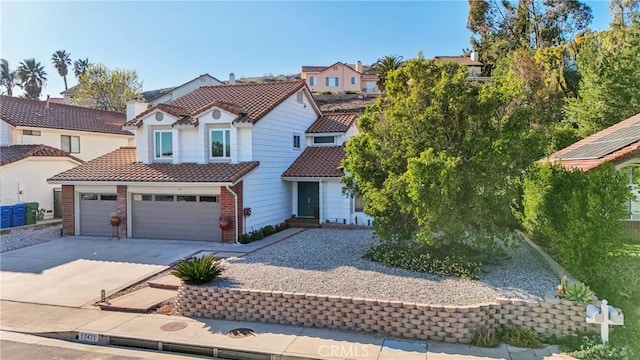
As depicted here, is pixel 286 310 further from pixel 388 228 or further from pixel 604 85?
pixel 604 85

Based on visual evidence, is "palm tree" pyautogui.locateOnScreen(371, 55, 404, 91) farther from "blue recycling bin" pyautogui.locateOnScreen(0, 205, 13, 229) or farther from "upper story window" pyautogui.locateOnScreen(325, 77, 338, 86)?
"blue recycling bin" pyautogui.locateOnScreen(0, 205, 13, 229)

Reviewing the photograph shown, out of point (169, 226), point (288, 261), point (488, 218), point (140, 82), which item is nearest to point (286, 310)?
point (288, 261)

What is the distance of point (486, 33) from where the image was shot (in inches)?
1996

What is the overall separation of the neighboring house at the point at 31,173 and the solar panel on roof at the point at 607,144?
2570 cm

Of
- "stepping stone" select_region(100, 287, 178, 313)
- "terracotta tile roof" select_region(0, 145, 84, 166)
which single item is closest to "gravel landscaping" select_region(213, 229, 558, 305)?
"stepping stone" select_region(100, 287, 178, 313)

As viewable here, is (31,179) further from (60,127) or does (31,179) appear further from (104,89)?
(104,89)

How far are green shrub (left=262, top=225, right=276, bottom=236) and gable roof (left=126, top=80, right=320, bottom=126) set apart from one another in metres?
4.50

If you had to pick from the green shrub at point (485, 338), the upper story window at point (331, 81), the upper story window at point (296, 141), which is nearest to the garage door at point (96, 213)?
the upper story window at point (296, 141)

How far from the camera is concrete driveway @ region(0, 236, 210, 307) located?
10.8 m

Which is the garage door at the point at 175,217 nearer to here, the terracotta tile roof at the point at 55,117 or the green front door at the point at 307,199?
the green front door at the point at 307,199

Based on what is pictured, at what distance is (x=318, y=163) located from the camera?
64.9ft

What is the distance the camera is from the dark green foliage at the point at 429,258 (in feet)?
33.7

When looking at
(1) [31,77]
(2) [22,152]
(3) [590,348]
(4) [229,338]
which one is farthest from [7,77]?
(3) [590,348]

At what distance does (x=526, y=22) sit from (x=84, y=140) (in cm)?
4424
